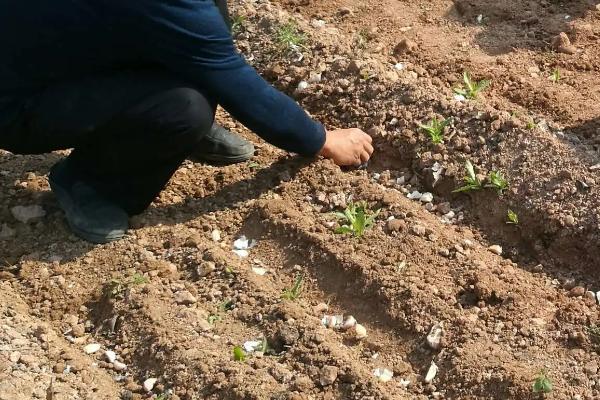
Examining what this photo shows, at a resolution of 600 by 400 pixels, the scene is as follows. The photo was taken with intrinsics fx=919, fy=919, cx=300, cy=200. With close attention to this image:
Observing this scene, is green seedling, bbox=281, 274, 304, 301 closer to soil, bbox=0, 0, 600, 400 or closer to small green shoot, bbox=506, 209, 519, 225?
soil, bbox=0, 0, 600, 400

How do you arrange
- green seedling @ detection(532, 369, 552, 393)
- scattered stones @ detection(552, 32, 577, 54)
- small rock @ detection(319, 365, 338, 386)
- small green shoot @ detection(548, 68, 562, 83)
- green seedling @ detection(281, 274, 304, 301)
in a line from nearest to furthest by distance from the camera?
green seedling @ detection(532, 369, 552, 393) → small rock @ detection(319, 365, 338, 386) → green seedling @ detection(281, 274, 304, 301) → small green shoot @ detection(548, 68, 562, 83) → scattered stones @ detection(552, 32, 577, 54)

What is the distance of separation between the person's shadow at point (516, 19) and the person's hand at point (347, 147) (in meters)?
0.81

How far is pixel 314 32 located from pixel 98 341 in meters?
1.76

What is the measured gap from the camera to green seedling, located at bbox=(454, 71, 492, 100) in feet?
11.9

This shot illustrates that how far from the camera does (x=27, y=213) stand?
345 cm

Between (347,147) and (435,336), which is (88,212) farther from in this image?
(435,336)

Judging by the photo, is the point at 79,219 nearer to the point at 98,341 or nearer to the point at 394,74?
the point at 98,341

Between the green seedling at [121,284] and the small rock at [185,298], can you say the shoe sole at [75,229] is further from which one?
the small rock at [185,298]

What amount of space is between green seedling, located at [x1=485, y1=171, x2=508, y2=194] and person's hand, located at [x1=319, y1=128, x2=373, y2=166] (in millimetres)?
479

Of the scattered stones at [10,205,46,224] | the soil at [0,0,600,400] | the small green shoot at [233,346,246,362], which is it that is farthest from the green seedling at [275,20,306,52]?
the small green shoot at [233,346,246,362]

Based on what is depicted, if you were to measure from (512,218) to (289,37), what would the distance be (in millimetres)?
1391

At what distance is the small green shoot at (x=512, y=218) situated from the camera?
3.18m

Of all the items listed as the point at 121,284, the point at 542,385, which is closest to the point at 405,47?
the point at 121,284

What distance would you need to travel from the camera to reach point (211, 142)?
3.51 meters
